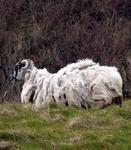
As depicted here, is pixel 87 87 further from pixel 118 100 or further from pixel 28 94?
pixel 28 94

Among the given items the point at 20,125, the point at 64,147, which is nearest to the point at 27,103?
the point at 20,125

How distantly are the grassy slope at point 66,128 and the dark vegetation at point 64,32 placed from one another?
14513 mm

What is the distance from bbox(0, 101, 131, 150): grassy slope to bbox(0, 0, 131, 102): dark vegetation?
14513 millimetres

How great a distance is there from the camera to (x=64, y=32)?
3231 centimetres

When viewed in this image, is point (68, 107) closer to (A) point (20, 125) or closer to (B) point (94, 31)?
(A) point (20, 125)

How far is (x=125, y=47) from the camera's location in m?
30.7

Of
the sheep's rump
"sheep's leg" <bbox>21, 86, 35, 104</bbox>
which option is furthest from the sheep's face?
the sheep's rump

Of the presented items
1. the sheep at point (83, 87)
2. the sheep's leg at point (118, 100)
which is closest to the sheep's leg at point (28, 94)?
the sheep at point (83, 87)

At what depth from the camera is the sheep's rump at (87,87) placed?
13.2 metres

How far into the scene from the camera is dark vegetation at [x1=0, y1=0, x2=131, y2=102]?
29.5m

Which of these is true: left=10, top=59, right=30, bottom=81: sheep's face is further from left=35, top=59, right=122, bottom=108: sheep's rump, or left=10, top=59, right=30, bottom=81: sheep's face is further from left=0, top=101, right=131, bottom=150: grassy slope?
left=0, top=101, right=131, bottom=150: grassy slope

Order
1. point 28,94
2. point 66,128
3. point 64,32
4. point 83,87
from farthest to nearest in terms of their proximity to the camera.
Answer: point 64,32
point 28,94
point 83,87
point 66,128

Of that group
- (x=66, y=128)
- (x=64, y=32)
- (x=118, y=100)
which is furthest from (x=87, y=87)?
(x=64, y=32)

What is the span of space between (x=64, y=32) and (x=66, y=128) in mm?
21494
